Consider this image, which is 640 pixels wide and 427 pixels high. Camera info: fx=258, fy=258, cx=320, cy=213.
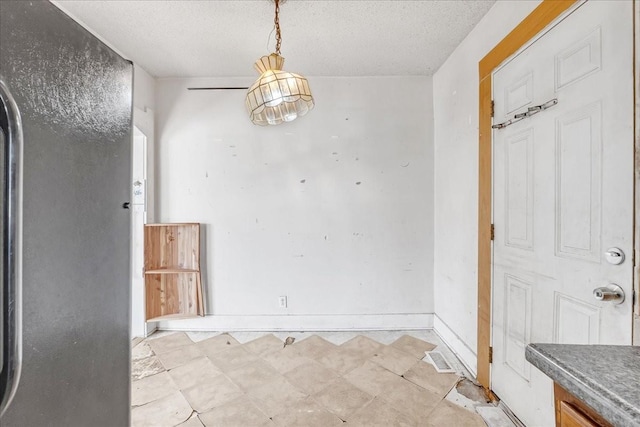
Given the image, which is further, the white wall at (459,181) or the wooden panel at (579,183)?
the white wall at (459,181)

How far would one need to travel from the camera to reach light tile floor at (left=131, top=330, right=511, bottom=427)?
1.54 meters

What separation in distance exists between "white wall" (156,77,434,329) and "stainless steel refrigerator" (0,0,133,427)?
5.62 ft

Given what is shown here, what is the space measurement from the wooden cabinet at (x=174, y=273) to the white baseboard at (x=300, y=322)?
13cm

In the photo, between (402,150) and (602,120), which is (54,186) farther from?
(402,150)

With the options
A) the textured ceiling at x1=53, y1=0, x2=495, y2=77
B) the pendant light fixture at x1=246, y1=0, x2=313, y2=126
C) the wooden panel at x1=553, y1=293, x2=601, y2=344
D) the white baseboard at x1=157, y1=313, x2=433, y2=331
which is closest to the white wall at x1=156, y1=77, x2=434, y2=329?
the white baseboard at x1=157, y1=313, x2=433, y2=331

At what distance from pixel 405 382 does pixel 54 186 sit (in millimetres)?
2143

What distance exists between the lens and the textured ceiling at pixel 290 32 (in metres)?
1.67

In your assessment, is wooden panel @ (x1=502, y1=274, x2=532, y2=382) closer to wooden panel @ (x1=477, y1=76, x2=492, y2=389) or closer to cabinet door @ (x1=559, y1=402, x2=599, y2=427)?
wooden panel @ (x1=477, y1=76, x2=492, y2=389)

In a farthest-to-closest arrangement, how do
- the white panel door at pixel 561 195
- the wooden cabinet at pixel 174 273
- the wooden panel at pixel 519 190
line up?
1. the wooden cabinet at pixel 174 273
2. the wooden panel at pixel 519 190
3. the white panel door at pixel 561 195

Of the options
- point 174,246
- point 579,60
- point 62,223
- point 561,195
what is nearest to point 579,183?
point 561,195

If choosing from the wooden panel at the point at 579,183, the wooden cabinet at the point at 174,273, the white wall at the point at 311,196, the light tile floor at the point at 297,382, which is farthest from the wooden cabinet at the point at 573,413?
the wooden cabinet at the point at 174,273

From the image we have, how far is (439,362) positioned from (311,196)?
1786 millimetres

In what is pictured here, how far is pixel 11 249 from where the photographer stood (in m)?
0.53

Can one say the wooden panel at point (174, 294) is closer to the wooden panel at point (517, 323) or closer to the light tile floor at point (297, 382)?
the light tile floor at point (297, 382)
